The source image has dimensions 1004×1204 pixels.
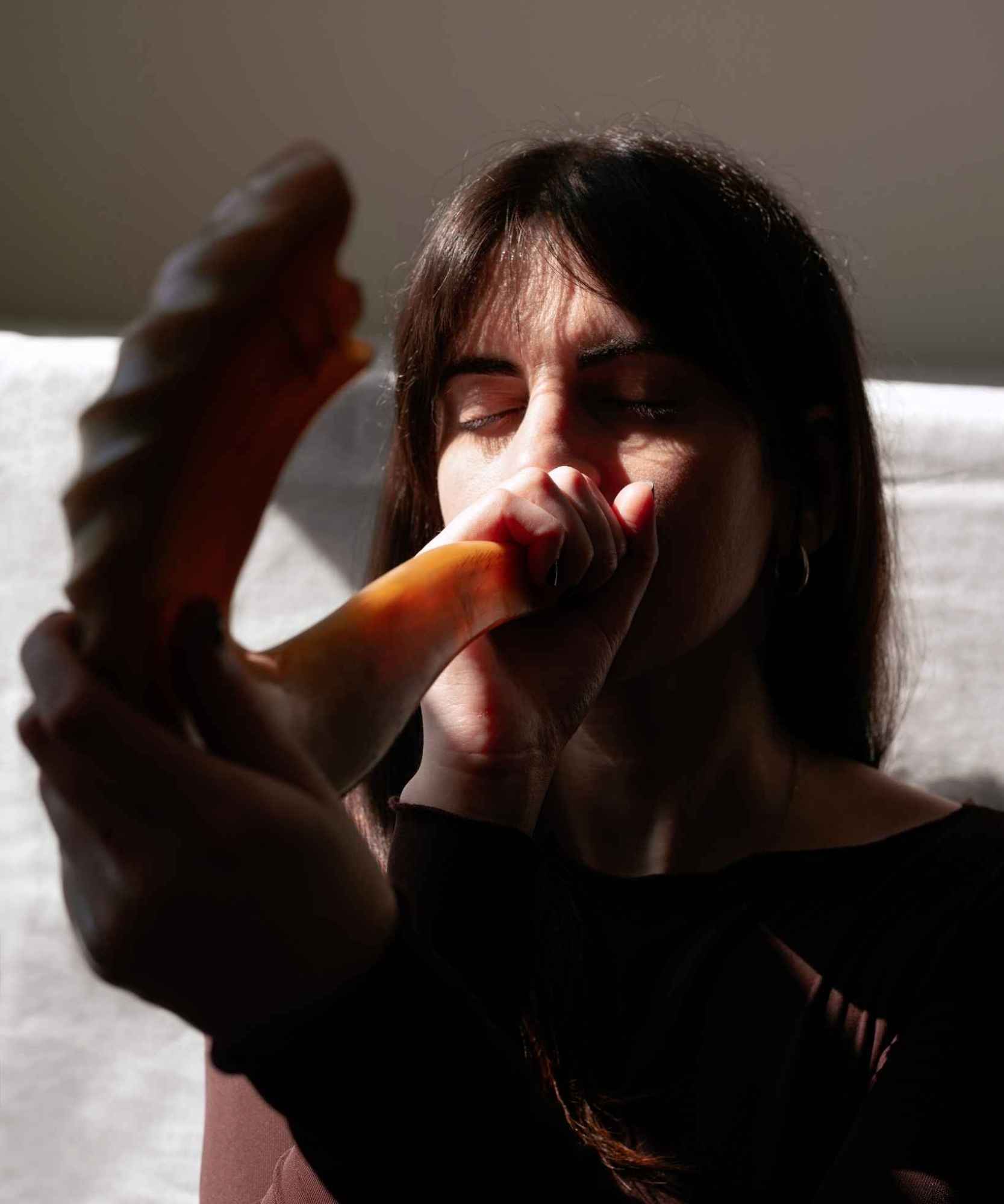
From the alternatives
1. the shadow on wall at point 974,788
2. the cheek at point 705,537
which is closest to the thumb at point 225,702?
the cheek at point 705,537

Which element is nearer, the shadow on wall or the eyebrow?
the eyebrow

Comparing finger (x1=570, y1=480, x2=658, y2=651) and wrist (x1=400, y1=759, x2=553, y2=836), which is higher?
finger (x1=570, y1=480, x2=658, y2=651)

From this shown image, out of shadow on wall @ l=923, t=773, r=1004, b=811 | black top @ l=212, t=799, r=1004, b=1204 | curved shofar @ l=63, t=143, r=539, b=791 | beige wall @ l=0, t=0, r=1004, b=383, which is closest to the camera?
curved shofar @ l=63, t=143, r=539, b=791

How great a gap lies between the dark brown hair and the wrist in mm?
186

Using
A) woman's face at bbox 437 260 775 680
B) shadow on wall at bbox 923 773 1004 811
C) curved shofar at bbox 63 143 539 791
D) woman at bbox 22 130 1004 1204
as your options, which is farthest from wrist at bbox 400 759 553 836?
shadow on wall at bbox 923 773 1004 811

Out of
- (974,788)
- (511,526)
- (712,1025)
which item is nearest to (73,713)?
(511,526)

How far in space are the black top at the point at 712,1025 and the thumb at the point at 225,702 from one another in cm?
9

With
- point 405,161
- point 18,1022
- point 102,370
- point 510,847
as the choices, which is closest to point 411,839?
point 510,847

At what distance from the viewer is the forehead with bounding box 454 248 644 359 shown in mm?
626

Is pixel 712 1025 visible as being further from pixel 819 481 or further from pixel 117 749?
pixel 117 749

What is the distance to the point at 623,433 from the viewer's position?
62 centimetres

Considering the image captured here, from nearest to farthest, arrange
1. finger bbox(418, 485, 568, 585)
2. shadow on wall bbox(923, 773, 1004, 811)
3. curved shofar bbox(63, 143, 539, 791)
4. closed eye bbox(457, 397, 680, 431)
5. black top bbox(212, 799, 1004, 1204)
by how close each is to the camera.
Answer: curved shofar bbox(63, 143, 539, 791)
black top bbox(212, 799, 1004, 1204)
finger bbox(418, 485, 568, 585)
closed eye bbox(457, 397, 680, 431)
shadow on wall bbox(923, 773, 1004, 811)

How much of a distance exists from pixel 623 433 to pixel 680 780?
0.23 meters

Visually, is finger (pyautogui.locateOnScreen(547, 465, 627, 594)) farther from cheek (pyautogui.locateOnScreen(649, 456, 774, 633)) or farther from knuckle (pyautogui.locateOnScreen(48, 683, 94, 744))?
knuckle (pyautogui.locateOnScreen(48, 683, 94, 744))
